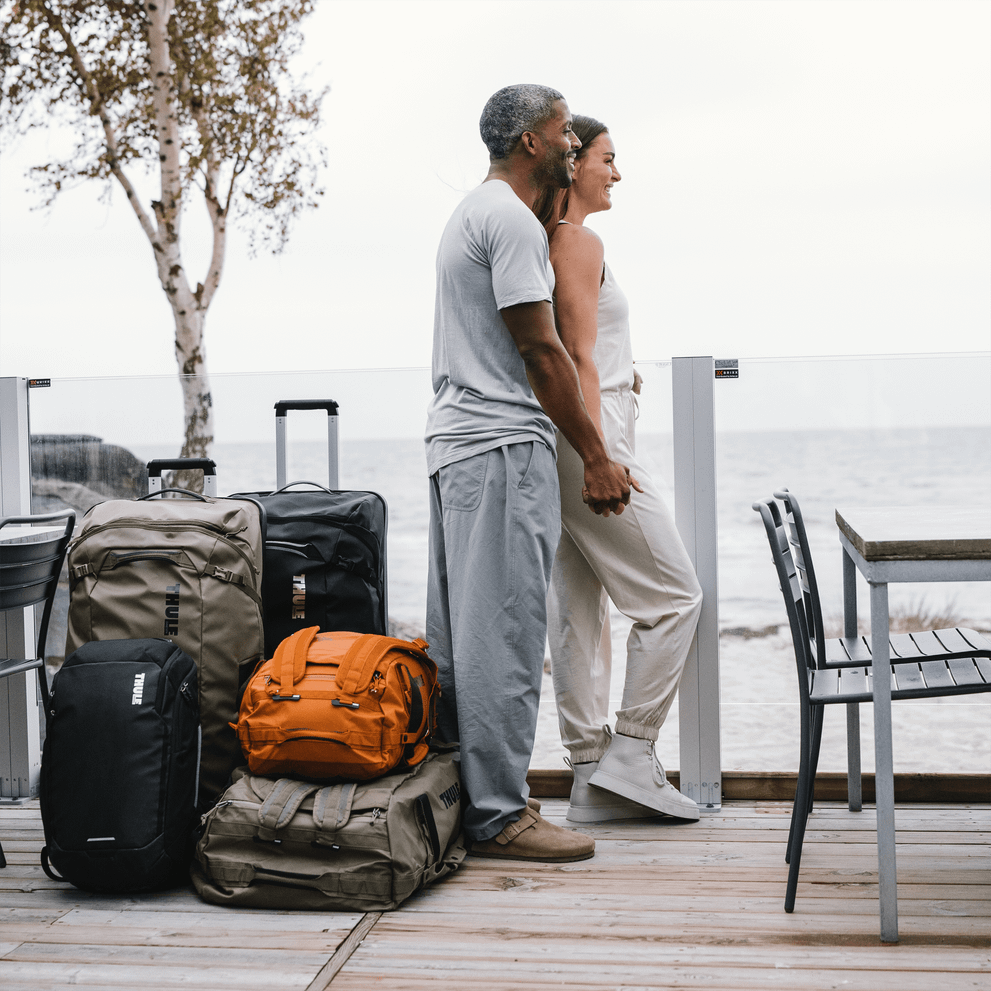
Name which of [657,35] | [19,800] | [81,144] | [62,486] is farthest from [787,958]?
[657,35]

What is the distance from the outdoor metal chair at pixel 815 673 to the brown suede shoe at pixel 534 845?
444mm

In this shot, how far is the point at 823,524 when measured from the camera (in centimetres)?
1591

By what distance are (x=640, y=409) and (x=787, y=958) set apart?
54.3 inches

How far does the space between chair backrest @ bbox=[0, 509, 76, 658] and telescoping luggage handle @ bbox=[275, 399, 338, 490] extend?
1.78 feet

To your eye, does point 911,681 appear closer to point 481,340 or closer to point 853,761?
point 853,761

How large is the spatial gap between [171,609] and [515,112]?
1.30 meters

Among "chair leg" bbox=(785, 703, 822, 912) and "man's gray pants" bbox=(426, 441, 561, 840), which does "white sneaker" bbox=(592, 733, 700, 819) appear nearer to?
"man's gray pants" bbox=(426, 441, 561, 840)

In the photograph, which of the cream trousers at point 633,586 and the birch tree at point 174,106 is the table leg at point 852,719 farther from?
the birch tree at point 174,106

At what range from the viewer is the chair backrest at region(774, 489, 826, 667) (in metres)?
2.19

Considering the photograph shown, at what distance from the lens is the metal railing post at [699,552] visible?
2715mm

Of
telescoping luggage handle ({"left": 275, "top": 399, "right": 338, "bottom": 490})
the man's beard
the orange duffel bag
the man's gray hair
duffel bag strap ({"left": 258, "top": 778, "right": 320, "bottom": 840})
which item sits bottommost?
duffel bag strap ({"left": 258, "top": 778, "right": 320, "bottom": 840})

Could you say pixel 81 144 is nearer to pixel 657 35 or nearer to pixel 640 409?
pixel 657 35

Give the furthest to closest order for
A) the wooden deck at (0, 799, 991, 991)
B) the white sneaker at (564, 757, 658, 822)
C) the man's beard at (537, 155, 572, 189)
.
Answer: the white sneaker at (564, 757, 658, 822) < the man's beard at (537, 155, 572, 189) < the wooden deck at (0, 799, 991, 991)

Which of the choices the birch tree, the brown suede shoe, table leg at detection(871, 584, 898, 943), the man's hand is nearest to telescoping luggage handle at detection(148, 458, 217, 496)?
the man's hand
